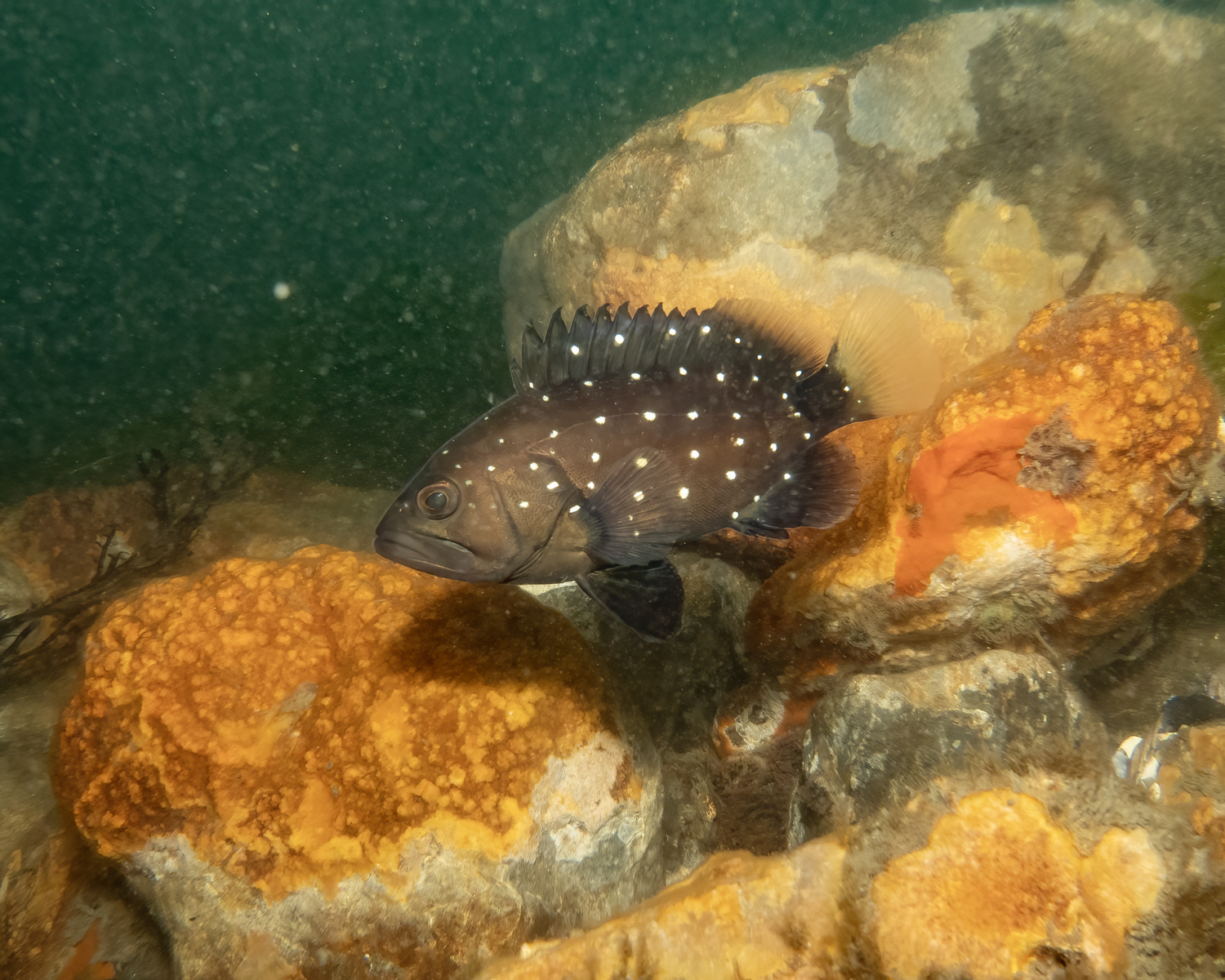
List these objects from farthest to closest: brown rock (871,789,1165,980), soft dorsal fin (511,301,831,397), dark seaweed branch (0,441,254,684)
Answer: dark seaweed branch (0,441,254,684)
soft dorsal fin (511,301,831,397)
brown rock (871,789,1165,980)

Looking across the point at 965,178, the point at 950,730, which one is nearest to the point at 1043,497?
the point at 950,730

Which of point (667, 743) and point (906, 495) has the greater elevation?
point (906, 495)

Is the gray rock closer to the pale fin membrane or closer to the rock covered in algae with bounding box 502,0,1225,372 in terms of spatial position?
the pale fin membrane

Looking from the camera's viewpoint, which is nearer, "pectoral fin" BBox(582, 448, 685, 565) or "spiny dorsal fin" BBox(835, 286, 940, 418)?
"pectoral fin" BBox(582, 448, 685, 565)

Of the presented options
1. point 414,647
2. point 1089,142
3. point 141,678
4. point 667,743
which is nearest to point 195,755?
point 141,678

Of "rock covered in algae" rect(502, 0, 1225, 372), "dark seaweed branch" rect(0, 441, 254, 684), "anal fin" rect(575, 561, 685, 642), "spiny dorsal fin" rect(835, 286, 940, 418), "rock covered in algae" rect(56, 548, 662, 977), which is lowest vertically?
"dark seaweed branch" rect(0, 441, 254, 684)

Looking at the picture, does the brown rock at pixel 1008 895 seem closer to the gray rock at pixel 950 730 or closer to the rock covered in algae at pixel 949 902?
the rock covered in algae at pixel 949 902

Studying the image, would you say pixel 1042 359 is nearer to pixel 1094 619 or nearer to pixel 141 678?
pixel 1094 619

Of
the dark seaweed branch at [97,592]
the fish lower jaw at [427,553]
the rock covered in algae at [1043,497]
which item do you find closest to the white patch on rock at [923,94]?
the rock covered in algae at [1043,497]

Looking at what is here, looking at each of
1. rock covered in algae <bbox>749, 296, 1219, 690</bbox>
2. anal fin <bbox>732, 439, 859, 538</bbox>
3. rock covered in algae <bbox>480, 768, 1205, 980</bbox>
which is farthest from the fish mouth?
rock covered in algae <bbox>749, 296, 1219, 690</bbox>
